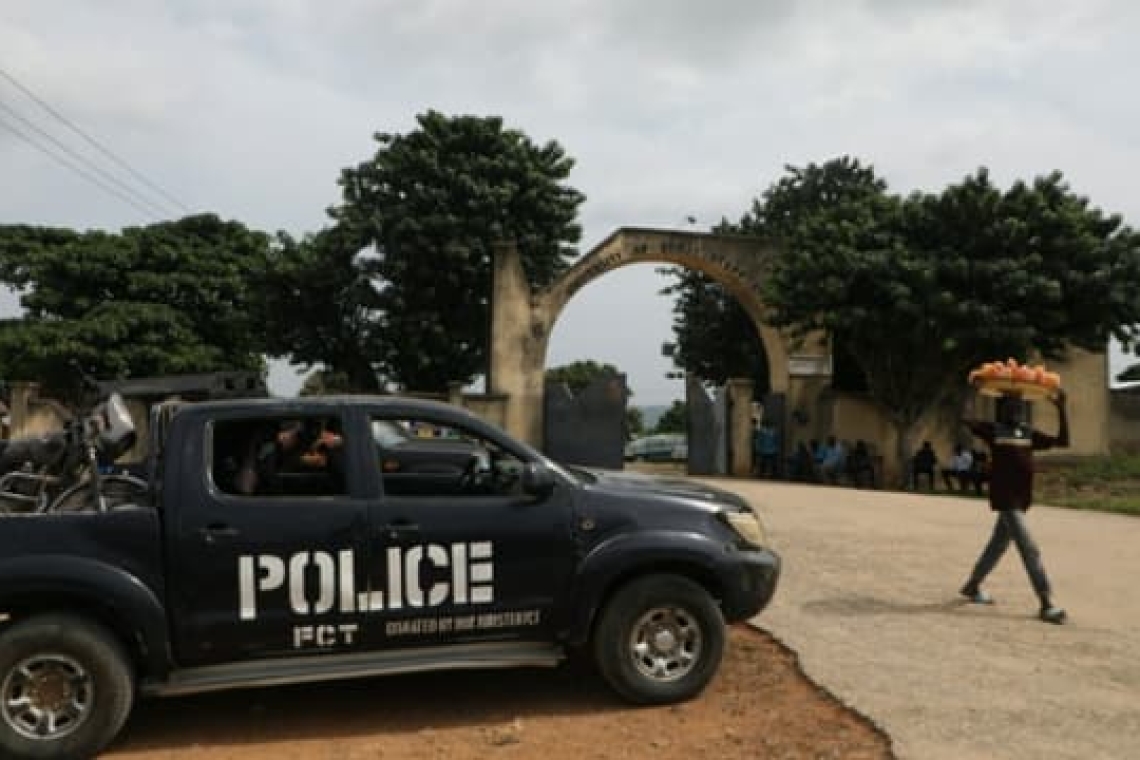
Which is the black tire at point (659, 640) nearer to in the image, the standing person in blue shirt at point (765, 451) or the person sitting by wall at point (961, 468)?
the person sitting by wall at point (961, 468)

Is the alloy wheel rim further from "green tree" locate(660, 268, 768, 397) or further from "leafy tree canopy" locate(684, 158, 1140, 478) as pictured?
"green tree" locate(660, 268, 768, 397)

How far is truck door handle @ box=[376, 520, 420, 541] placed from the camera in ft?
16.0

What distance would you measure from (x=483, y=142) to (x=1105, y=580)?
2162cm

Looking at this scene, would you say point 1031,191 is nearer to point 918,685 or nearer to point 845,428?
point 845,428

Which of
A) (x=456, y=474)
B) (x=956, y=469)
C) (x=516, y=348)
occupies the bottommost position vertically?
(x=956, y=469)

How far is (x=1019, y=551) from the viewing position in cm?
719

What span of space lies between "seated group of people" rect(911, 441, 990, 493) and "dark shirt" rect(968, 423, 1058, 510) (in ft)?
35.8

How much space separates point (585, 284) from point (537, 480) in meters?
16.9

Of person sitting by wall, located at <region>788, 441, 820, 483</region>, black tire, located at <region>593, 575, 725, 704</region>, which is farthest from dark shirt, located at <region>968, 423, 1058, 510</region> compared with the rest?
person sitting by wall, located at <region>788, 441, 820, 483</region>

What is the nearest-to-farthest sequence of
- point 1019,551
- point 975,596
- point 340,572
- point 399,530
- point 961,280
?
point 340,572
point 399,530
point 1019,551
point 975,596
point 961,280

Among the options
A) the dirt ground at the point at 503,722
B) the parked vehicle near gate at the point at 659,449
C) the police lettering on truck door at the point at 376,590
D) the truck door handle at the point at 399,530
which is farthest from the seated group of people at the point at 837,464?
the truck door handle at the point at 399,530

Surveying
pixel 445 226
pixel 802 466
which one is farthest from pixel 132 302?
pixel 802 466

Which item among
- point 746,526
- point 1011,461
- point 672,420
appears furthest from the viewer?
point 672,420

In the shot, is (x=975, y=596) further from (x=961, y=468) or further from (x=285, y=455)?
(x=961, y=468)
